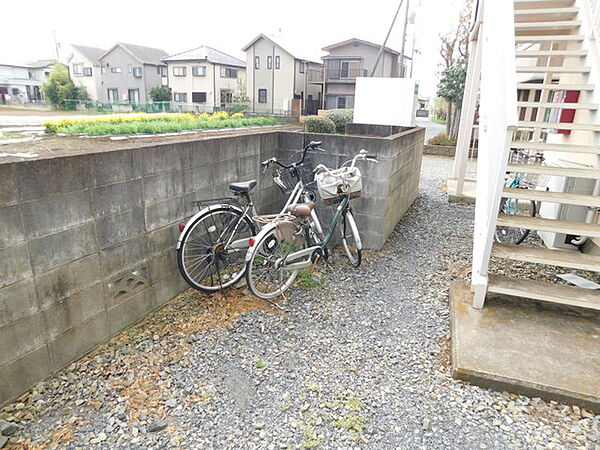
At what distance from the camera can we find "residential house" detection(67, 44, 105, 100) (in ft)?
97.1

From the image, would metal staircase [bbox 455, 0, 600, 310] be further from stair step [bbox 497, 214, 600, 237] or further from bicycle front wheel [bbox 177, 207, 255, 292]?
bicycle front wheel [bbox 177, 207, 255, 292]

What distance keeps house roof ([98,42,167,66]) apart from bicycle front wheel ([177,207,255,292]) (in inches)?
1159

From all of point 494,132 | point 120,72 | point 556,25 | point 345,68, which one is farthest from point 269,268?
point 120,72

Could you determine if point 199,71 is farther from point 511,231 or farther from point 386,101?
point 511,231

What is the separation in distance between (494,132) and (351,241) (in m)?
1.92

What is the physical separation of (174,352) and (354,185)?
7.25 feet

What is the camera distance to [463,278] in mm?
3805

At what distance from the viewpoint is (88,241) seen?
7.86 feet

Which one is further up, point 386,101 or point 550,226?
point 386,101

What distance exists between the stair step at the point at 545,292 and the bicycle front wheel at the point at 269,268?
1634 millimetres

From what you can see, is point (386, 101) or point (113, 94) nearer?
point (386, 101)

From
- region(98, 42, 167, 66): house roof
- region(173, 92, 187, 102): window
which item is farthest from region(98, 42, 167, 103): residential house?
region(173, 92, 187, 102): window

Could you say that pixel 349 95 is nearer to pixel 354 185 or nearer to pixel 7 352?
pixel 354 185

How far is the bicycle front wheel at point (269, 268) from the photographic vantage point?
10.2 ft
